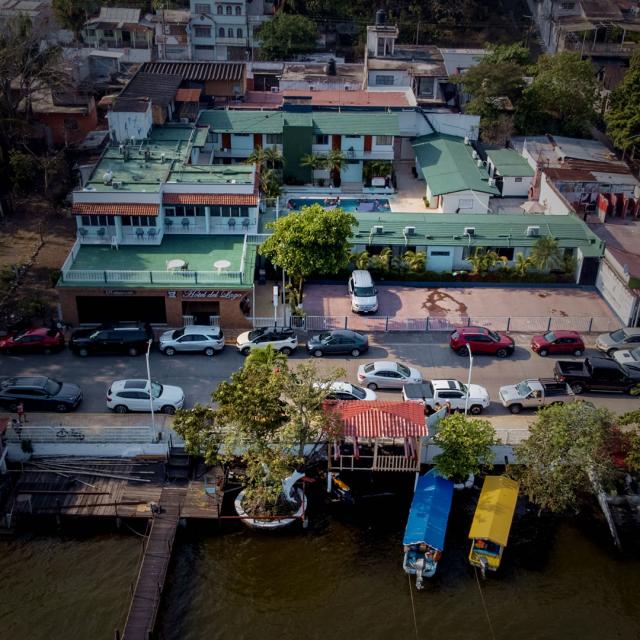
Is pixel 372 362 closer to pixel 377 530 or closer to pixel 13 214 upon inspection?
pixel 377 530

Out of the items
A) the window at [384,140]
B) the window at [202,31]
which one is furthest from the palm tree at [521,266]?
the window at [202,31]

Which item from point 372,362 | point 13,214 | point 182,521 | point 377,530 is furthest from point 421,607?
point 13,214

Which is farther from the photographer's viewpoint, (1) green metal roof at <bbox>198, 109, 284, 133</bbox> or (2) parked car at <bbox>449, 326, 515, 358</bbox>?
(1) green metal roof at <bbox>198, 109, 284, 133</bbox>

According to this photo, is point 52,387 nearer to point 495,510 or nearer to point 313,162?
point 495,510

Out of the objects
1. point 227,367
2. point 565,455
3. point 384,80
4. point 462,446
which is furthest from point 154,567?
point 384,80

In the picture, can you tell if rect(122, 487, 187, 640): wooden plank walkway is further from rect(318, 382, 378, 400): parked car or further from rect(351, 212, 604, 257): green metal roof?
rect(351, 212, 604, 257): green metal roof

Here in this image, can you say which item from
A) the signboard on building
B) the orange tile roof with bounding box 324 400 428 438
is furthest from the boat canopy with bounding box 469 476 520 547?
the signboard on building
